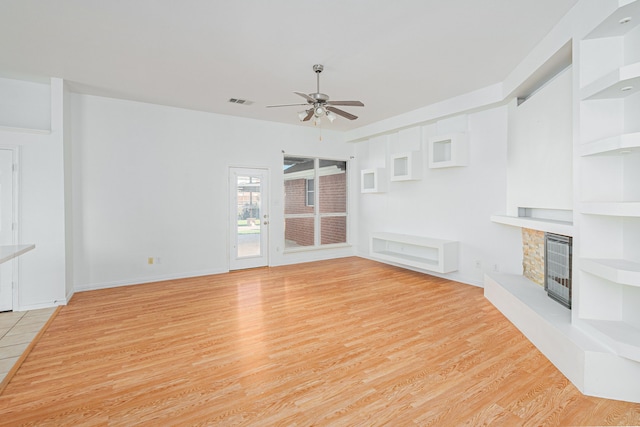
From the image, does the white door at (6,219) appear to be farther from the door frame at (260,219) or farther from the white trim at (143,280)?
the door frame at (260,219)

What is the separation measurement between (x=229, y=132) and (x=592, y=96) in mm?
5206

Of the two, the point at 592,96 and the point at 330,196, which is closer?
the point at 592,96

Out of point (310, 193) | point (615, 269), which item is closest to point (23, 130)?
point (310, 193)

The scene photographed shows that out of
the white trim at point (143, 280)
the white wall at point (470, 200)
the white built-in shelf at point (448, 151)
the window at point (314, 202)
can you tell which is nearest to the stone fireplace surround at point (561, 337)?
the white wall at point (470, 200)

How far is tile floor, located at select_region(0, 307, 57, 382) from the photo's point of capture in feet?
8.55

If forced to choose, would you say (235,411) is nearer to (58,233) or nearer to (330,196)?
(58,233)

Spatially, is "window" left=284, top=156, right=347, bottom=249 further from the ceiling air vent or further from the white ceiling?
the white ceiling

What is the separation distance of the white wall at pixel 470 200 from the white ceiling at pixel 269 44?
770 millimetres

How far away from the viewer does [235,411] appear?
1.98m

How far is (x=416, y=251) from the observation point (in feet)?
19.2

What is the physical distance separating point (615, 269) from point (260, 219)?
5.28 m

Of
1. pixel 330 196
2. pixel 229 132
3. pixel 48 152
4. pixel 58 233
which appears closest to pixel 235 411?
pixel 58 233

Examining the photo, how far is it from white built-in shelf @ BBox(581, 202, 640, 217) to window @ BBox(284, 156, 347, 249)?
5.16 m

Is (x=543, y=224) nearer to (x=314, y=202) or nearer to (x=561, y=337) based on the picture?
(x=561, y=337)
